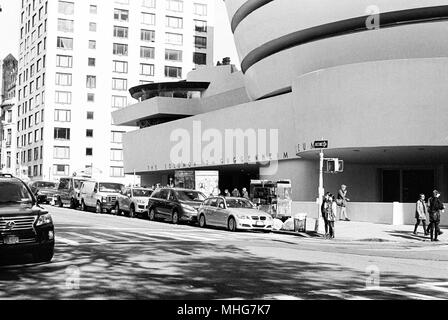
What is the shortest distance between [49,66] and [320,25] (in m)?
58.0

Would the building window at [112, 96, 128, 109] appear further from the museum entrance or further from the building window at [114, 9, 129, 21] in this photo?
the museum entrance

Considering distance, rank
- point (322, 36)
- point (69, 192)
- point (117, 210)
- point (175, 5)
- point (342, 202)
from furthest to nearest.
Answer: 1. point (175, 5)
2. point (69, 192)
3. point (322, 36)
4. point (117, 210)
5. point (342, 202)

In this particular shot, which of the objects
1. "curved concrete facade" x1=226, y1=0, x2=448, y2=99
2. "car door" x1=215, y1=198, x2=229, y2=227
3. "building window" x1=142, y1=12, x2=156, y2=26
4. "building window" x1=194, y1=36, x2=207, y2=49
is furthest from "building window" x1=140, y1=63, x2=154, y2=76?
"car door" x1=215, y1=198, x2=229, y2=227

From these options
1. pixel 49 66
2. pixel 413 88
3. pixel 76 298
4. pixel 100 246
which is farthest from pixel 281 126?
pixel 49 66

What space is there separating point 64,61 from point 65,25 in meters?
5.40

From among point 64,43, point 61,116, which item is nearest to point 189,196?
point 61,116

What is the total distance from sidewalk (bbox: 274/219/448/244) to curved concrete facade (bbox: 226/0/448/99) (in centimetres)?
1266

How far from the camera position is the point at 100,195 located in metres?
34.4

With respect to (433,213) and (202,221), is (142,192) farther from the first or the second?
(433,213)

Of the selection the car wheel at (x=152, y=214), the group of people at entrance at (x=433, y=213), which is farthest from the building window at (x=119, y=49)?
the group of people at entrance at (x=433, y=213)

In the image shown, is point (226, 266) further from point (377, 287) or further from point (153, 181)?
point (153, 181)

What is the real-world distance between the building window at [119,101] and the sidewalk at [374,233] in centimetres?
6610

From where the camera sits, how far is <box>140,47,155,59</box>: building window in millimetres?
91938

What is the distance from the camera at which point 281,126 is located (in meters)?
41.4
